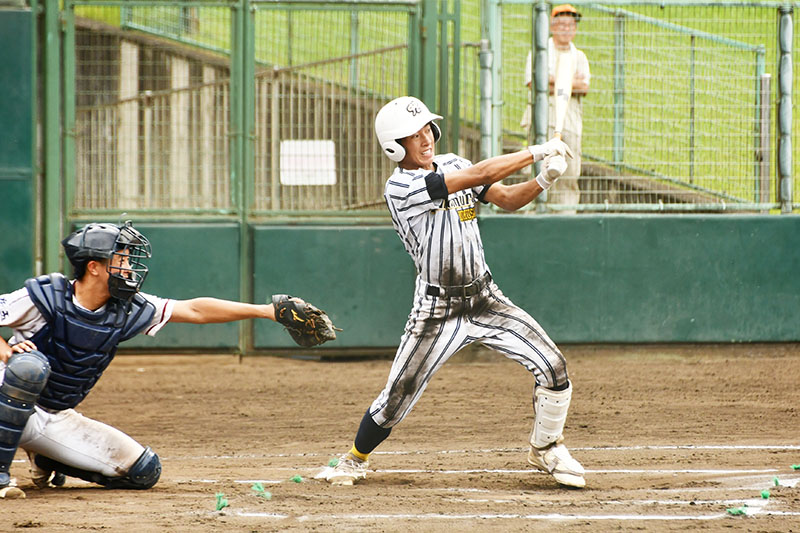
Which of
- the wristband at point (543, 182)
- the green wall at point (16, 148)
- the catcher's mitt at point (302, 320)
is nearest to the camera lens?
the catcher's mitt at point (302, 320)

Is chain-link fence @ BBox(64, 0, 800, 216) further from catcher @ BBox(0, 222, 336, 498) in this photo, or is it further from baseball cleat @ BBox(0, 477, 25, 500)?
baseball cleat @ BBox(0, 477, 25, 500)

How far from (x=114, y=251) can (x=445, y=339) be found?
1692 millimetres

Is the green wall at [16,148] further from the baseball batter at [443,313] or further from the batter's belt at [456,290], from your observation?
the batter's belt at [456,290]

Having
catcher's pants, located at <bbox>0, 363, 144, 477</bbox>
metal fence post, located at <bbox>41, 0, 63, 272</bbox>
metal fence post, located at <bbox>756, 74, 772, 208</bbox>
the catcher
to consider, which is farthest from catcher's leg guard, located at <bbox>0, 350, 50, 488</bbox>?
metal fence post, located at <bbox>756, 74, 772, 208</bbox>

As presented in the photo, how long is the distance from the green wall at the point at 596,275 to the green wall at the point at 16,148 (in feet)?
3.49

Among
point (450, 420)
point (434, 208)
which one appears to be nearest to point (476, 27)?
point (450, 420)

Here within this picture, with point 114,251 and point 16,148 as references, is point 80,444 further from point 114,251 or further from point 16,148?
point 16,148

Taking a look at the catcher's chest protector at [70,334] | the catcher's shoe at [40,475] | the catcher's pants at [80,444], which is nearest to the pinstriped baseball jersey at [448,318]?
the catcher's pants at [80,444]

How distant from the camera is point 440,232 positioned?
17.8 feet

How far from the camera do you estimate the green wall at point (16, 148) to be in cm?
955

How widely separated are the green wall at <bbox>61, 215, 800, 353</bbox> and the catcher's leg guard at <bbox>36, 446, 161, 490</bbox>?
4.39 m

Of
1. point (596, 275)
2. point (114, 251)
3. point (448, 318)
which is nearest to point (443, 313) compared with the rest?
point (448, 318)

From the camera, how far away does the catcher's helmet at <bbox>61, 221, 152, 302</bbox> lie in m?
5.11

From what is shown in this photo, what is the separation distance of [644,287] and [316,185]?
3.16 m
